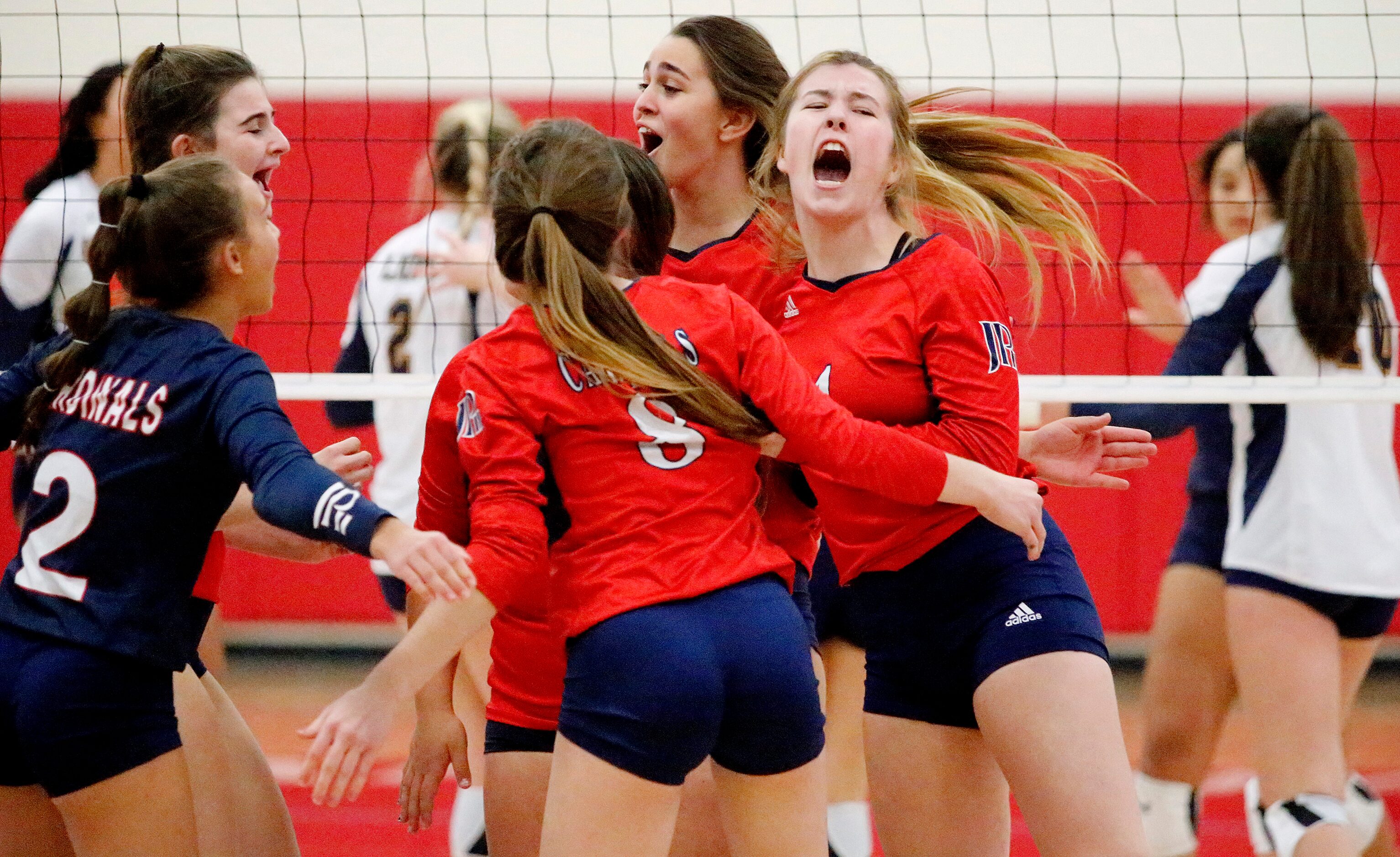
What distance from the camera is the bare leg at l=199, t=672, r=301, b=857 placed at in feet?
8.40

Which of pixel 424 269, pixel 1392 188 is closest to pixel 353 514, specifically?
pixel 424 269

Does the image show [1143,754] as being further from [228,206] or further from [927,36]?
[927,36]

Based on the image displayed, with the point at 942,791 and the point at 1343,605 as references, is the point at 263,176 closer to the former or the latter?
the point at 942,791

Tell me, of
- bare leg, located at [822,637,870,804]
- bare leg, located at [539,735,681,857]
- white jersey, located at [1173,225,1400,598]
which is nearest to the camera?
bare leg, located at [539,735,681,857]

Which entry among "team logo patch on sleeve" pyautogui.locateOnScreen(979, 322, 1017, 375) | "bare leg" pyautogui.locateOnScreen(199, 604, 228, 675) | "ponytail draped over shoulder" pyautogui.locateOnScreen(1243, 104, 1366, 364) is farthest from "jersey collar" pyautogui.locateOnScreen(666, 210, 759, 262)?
"ponytail draped over shoulder" pyautogui.locateOnScreen(1243, 104, 1366, 364)

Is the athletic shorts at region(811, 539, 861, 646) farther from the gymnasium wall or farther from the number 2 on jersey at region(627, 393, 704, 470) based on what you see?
the gymnasium wall

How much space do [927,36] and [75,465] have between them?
4.90 metres

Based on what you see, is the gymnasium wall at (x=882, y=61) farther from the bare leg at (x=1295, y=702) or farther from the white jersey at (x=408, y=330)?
the bare leg at (x=1295, y=702)

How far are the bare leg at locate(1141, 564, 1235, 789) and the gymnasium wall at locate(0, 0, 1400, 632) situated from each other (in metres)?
2.49

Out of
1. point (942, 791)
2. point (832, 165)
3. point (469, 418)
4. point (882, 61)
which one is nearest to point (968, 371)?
point (832, 165)

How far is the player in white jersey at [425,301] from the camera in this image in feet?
13.3

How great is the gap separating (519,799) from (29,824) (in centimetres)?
74

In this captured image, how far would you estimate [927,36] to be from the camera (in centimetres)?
630

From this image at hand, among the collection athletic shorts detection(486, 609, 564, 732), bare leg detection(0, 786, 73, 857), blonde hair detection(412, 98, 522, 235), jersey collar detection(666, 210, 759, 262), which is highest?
blonde hair detection(412, 98, 522, 235)
